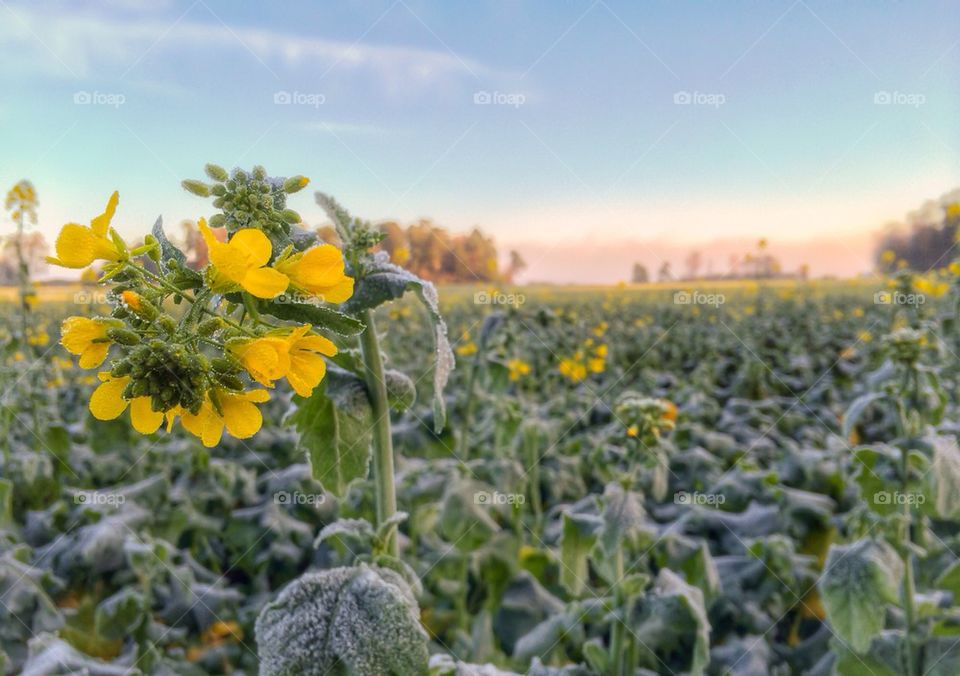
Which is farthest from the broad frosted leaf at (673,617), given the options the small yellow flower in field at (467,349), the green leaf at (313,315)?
the small yellow flower in field at (467,349)

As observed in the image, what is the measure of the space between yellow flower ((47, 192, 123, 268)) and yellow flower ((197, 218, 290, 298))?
0.12 metres

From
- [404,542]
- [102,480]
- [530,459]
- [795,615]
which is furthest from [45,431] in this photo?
[795,615]

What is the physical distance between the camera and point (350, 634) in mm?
960

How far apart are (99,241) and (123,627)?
2.68 m

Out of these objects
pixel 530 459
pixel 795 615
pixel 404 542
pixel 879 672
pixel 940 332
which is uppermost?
pixel 940 332

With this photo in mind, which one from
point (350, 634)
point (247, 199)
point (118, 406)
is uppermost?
point (247, 199)

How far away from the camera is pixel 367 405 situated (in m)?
1.13

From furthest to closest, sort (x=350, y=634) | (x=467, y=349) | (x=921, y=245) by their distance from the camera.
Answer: (x=921, y=245) < (x=467, y=349) < (x=350, y=634)

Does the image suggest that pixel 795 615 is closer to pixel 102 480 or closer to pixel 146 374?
pixel 146 374

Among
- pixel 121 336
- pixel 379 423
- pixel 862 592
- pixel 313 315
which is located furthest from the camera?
pixel 862 592

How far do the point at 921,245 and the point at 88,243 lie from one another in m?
12.2

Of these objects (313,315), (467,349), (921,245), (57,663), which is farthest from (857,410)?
(921,245)

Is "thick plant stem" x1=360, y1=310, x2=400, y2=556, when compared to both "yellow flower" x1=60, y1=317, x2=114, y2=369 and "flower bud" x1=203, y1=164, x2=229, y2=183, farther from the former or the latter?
"yellow flower" x1=60, y1=317, x2=114, y2=369

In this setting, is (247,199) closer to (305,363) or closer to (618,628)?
(305,363)
